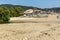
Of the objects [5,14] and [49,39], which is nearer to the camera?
[49,39]

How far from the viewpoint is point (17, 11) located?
8288 centimetres

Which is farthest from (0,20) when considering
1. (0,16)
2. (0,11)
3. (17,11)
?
(17,11)

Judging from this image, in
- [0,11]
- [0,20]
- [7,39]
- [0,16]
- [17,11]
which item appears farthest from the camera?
[17,11]

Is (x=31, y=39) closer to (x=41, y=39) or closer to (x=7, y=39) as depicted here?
(x=41, y=39)

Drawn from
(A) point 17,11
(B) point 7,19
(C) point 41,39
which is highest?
(C) point 41,39

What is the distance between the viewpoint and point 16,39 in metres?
15.4

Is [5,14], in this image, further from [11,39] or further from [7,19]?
[11,39]

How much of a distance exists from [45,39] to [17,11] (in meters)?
67.9

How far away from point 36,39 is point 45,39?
73 cm

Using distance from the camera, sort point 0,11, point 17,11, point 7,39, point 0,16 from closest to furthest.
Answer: point 7,39 < point 0,16 < point 0,11 < point 17,11

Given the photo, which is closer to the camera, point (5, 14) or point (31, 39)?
point (31, 39)

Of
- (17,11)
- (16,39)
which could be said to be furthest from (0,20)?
(17,11)

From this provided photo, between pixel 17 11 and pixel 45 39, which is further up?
pixel 45 39

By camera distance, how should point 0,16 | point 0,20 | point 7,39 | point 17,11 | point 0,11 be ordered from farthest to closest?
point 17,11 → point 0,11 → point 0,16 → point 0,20 → point 7,39
